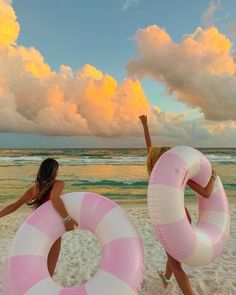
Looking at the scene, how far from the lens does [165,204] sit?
2.92m

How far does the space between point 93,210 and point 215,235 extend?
137cm

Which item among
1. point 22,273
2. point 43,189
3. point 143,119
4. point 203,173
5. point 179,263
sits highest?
point 143,119

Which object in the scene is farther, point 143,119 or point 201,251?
point 143,119

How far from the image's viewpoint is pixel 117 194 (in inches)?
534

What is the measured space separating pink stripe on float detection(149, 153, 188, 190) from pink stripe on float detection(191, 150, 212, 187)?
0.30 m

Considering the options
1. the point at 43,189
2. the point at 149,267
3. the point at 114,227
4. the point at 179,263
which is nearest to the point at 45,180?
the point at 43,189

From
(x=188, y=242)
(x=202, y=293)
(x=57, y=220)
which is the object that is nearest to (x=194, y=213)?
(x=202, y=293)

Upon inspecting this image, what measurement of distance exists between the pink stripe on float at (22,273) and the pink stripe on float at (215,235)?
1.64 metres

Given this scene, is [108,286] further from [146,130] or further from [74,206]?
[146,130]

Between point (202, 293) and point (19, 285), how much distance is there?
86.3 inches

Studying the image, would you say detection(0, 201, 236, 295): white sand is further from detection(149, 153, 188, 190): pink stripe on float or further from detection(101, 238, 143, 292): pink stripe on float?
detection(149, 153, 188, 190): pink stripe on float

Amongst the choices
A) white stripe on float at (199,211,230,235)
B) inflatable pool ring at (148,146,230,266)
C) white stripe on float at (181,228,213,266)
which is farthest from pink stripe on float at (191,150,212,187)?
white stripe on float at (181,228,213,266)

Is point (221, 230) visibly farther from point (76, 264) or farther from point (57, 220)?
point (76, 264)

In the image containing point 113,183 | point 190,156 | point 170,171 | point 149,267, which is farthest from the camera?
point 113,183
